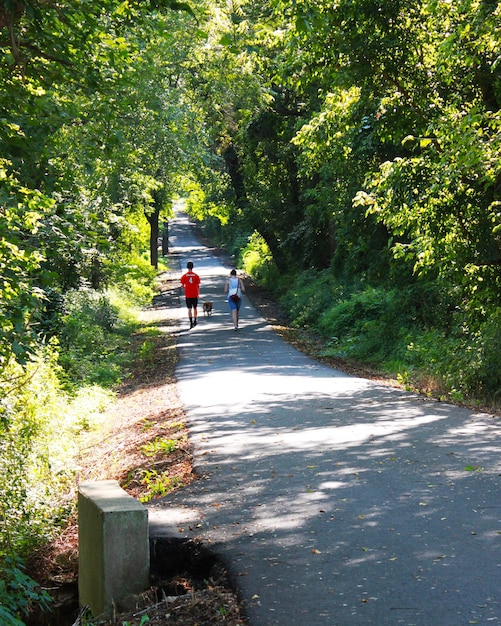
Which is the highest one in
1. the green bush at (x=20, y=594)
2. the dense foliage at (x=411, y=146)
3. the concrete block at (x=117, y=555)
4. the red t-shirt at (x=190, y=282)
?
the dense foliage at (x=411, y=146)

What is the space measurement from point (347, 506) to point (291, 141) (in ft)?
41.6

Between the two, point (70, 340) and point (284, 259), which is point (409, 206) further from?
point (284, 259)

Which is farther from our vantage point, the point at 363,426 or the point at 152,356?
the point at 152,356

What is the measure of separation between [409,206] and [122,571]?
9270 mm

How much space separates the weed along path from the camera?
5293 millimetres

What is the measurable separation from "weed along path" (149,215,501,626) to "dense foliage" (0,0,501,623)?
2026mm

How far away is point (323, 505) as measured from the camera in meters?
7.44

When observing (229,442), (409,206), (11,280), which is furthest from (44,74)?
(409,206)

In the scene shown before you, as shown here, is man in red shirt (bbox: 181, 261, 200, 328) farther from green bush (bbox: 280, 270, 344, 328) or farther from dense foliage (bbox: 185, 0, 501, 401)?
dense foliage (bbox: 185, 0, 501, 401)

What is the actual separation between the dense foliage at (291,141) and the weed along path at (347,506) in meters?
2.03

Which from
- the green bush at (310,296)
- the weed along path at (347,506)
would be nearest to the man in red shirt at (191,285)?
the green bush at (310,296)

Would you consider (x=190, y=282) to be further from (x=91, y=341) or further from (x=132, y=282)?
(x=132, y=282)

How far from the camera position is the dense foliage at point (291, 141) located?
28.8ft

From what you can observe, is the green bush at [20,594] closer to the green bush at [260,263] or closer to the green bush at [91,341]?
the green bush at [91,341]
